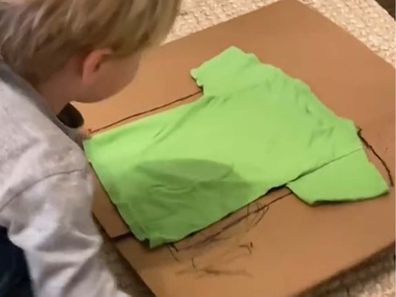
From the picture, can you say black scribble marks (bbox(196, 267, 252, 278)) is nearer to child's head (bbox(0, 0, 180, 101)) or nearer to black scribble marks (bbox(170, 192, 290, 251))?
black scribble marks (bbox(170, 192, 290, 251))

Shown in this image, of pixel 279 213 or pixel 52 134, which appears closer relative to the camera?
pixel 52 134

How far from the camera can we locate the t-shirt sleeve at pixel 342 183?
105 cm

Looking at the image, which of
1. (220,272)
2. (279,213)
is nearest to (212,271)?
(220,272)

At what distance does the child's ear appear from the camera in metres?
0.81

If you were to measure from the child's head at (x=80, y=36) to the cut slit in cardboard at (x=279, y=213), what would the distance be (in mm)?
243

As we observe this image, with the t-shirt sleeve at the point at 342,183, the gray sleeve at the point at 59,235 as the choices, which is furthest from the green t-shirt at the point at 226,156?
the gray sleeve at the point at 59,235

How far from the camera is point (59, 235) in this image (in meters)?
0.77

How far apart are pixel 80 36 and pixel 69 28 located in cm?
2

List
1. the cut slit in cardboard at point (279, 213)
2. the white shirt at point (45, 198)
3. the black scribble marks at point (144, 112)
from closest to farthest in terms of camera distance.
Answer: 1. the white shirt at point (45, 198)
2. the cut slit in cardboard at point (279, 213)
3. the black scribble marks at point (144, 112)

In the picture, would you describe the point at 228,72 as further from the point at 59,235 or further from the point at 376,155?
the point at 59,235

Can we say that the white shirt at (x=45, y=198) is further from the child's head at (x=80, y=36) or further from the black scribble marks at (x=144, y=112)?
the black scribble marks at (x=144, y=112)

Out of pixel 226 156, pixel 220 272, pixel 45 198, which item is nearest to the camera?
pixel 45 198

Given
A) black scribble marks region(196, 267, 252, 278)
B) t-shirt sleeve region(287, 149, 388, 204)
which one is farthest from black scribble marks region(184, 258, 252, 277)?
t-shirt sleeve region(287, 149, 388, 204)

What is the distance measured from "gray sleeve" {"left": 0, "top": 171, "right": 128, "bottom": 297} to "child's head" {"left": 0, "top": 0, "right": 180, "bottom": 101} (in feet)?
0.35
